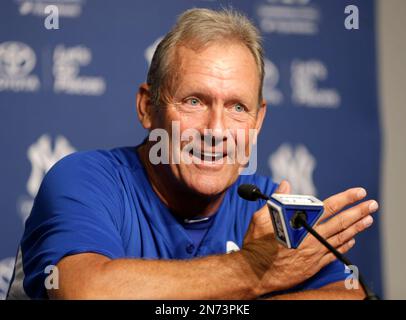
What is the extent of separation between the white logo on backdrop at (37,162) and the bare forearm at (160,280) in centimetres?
76

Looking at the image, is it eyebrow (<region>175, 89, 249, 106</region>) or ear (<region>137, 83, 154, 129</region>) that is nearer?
eyebrow (<region>175, 89, 249, 106</region>)

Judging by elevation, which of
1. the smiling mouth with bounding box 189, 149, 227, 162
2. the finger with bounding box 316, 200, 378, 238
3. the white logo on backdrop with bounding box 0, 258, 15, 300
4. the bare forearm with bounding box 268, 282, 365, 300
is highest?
the smiling mouth with bounding box 189, 149, 227, 162

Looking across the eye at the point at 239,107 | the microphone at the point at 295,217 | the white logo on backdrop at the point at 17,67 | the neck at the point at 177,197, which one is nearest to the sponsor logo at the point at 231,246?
the neck at the point at 177,197

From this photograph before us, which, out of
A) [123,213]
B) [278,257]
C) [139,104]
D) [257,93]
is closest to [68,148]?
[139,104]

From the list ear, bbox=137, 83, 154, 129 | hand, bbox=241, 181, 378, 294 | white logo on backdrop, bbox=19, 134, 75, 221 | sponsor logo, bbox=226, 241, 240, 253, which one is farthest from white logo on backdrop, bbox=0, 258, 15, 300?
hand, bbox=241, 181, 378, 294

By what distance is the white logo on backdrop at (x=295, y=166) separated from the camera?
8.07 feet

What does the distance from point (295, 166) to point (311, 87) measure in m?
0.31

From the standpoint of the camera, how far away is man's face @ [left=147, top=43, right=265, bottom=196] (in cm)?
181

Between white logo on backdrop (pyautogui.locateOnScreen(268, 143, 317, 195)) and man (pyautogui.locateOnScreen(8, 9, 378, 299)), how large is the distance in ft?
1.19

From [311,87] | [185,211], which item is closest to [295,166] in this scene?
[311,87]

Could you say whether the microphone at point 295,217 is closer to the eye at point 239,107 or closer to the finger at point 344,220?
the finger at point 344,220

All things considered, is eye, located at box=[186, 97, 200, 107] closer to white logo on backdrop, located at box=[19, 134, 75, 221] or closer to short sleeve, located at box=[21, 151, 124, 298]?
short sleeve, located at box=[21, 151, 124, 298]

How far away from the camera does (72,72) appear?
2.26 meters

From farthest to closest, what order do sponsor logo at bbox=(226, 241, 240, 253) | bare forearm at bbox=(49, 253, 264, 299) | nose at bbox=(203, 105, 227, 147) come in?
sponsor logo at bbox=(226, 241, 240, 253)
nose at bbox=(203, 105, 227, 147)
bare forearm at bbox=(49, 253, 264, 299)
